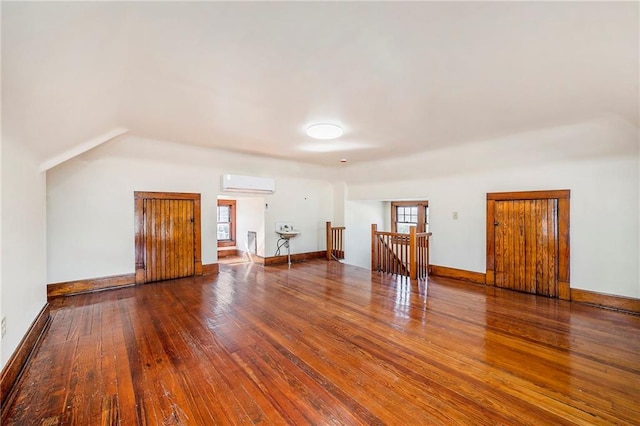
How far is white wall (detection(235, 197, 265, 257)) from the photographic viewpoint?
689 centimetres

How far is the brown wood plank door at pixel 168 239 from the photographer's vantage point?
16.6 ft

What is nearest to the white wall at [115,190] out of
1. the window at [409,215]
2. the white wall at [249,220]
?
the white wall at [249,220]

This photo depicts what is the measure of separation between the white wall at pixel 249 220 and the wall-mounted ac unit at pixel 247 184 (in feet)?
1.68

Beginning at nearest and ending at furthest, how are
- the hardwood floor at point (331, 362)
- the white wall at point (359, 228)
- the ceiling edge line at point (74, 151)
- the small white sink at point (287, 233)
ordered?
the hardwood floor at point (331, 362), the ceiling edge line at point (74, 151), the small white sink at point (287, 233), the white wall at point (359, 228)

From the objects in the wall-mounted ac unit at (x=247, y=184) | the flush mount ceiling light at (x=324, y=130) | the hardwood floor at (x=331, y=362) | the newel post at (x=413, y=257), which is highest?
→ the flush mount ceiling light at (x=324, y=130)

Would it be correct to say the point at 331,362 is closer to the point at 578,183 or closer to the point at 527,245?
the point at 527,245

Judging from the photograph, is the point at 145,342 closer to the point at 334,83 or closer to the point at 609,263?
the point at 334,83

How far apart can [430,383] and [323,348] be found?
980 millimetres

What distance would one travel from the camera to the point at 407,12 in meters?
1.49

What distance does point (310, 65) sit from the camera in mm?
2055

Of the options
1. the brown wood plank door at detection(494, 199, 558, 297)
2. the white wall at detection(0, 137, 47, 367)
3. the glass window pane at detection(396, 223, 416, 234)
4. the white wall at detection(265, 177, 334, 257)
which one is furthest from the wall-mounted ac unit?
the brown wood plank door at detection(494, 199, 558, 297)

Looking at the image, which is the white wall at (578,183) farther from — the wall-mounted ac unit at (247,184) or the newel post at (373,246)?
the wall-mounted ac unit at (247,184)

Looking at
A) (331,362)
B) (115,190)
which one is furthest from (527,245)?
(115,190)

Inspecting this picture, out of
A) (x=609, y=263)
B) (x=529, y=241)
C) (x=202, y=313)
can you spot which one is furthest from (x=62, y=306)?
(x=609, y=263)
